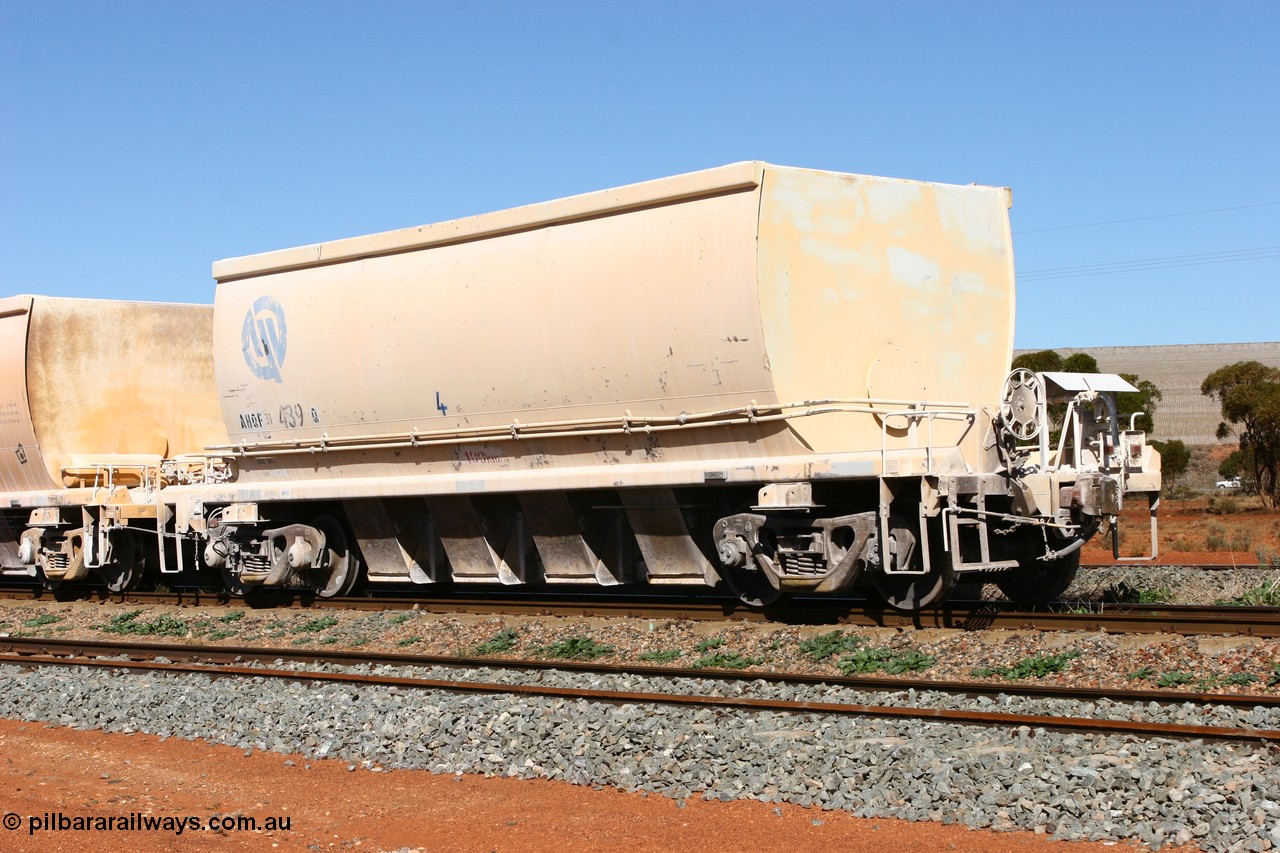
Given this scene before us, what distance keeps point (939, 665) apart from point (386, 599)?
303 inches

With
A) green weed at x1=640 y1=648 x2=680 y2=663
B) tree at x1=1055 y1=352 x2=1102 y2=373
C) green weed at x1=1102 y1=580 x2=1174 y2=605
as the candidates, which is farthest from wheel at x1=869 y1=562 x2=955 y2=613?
tree at x1=1055 y1=352 x2=1102 y2=373

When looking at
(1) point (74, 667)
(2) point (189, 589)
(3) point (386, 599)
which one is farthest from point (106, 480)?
(1) point (74, 667)

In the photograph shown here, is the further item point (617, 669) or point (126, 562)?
point (126, 562)

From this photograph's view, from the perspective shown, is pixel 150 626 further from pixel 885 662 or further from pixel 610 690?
pixel 885 662

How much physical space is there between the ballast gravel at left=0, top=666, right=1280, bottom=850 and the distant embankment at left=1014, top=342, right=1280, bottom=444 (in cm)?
6623

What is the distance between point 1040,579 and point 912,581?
1.80m

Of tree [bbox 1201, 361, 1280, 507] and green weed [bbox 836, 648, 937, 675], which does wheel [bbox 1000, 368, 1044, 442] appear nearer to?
green weed [bbox 836, 648, 937, 675]

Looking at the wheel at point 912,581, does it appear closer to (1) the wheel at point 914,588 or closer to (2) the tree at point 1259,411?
(1) the wheel at point 914,588

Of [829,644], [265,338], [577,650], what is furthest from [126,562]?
[829,644]

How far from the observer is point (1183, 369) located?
89.6 meters

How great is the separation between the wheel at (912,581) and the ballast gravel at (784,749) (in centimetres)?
230

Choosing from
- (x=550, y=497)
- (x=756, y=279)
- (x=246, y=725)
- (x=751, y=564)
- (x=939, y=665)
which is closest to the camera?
(x=246, y=725)

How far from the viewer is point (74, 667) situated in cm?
1147

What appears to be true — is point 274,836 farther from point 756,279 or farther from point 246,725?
point 756,279
